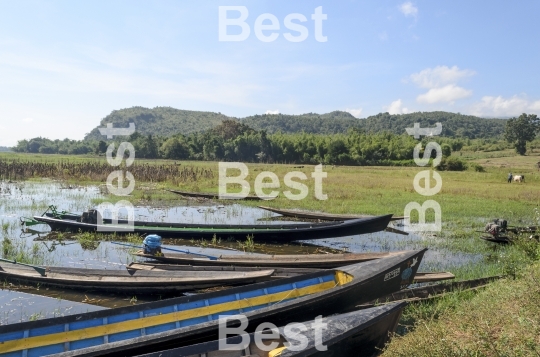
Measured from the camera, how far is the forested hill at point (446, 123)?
106 m

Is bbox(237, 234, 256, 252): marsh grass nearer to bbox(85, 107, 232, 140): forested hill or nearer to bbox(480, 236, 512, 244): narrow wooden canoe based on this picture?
bbox(480, 236, 512, 244): narrow wooden canoe

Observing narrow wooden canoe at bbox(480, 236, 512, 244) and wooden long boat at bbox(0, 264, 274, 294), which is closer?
wooden long boat at bbox(0, 264, 274, 294)

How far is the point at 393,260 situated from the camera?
664 cm

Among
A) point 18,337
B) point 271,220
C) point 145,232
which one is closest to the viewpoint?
point 18,337

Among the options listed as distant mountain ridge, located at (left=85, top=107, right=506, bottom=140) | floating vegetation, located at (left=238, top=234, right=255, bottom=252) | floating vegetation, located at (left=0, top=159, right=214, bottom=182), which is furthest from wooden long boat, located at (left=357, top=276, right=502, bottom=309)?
distant mountain ridge, located at (left=85, top=107, right=506, bottom=140)

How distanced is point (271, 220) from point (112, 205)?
266 inches

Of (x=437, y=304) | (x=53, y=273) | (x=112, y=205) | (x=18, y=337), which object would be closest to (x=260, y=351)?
(x=18, y=337)

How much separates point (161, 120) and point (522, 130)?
4509 inches

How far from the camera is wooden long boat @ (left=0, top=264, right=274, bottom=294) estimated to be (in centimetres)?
725

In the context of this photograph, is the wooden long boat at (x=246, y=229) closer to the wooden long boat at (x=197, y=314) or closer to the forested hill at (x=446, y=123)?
the wooden long boat at (x=197, y=314)

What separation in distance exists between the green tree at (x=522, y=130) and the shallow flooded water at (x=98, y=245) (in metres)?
50.0

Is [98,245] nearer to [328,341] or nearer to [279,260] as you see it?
[279,260]

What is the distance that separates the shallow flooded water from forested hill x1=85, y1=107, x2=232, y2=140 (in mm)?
112885

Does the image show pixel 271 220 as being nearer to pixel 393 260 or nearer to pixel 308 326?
pixel 393 260
